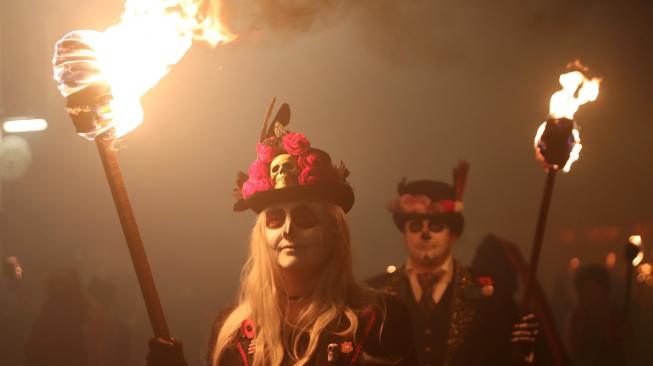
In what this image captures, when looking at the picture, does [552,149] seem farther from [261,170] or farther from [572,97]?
[261,170]

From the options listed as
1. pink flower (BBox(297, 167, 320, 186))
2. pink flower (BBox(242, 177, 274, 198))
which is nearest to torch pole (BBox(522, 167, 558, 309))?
pink flower (BBox(297, 167, 320, 186))

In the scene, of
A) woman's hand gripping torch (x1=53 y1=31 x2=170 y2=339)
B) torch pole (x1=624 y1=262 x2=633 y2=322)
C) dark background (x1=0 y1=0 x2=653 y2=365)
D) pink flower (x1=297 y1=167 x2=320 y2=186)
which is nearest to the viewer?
woman's hand gripping torch (x1=53 y1=31 x2=170 y2=339)

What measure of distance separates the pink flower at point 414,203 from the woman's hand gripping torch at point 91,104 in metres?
1.75

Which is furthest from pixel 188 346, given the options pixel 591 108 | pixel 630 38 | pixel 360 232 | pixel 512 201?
pixel 630 38

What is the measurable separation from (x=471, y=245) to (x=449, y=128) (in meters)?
0.75

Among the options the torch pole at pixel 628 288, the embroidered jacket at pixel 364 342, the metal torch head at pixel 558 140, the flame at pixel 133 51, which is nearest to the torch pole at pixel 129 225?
the flame at pixel 133 51

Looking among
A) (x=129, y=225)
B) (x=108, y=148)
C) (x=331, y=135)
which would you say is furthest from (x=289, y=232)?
(x=331, y=135)

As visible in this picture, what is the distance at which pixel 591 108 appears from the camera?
4.79 meters

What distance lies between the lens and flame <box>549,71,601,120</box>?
4277 millimetres

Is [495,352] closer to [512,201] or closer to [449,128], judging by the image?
A: [512,201]

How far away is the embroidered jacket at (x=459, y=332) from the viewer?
167 inches

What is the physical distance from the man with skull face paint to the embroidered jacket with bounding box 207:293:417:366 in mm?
533

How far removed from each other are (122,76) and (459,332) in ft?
7.65

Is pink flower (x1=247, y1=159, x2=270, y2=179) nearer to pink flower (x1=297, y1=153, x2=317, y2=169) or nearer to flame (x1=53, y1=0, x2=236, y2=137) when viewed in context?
pink flower (x1=297, y1=153, x2=317, y2=169)
